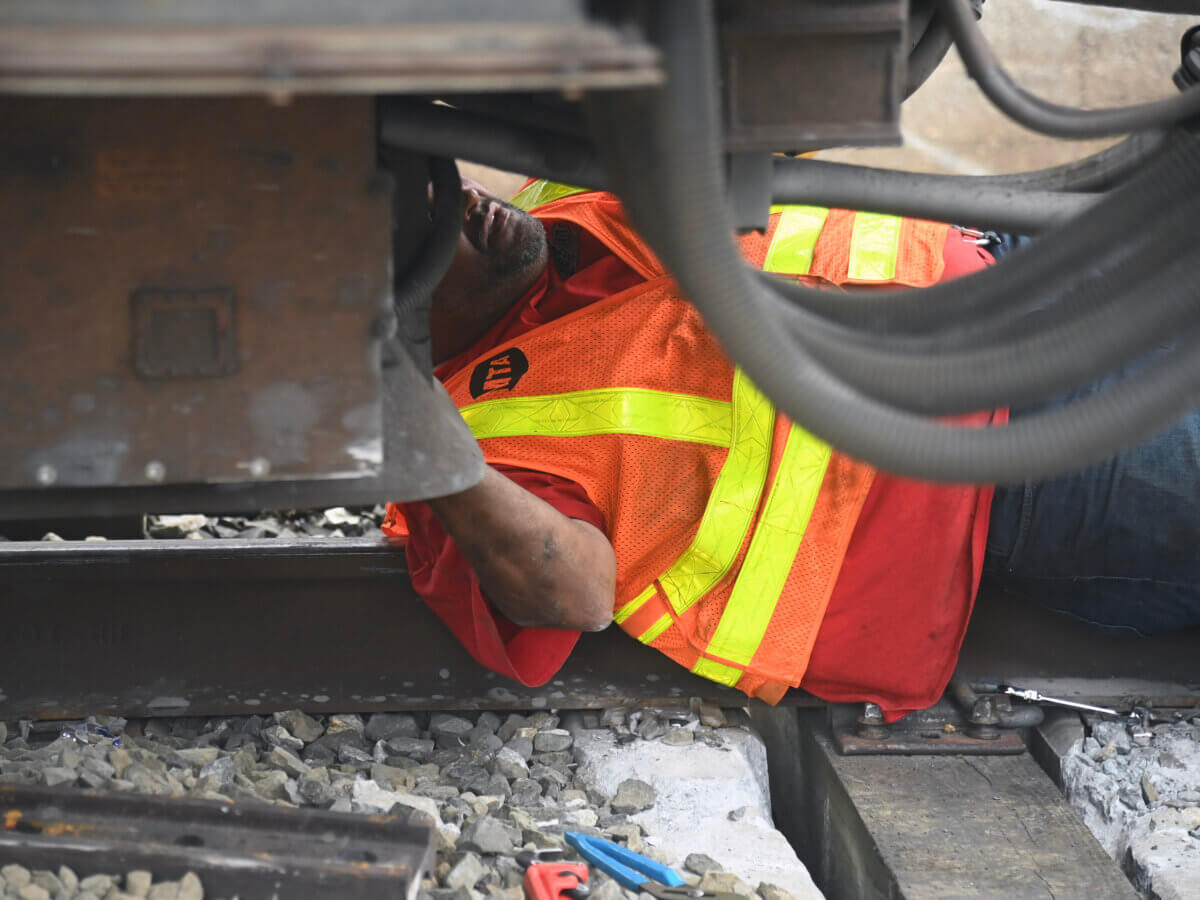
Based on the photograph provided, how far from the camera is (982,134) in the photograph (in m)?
6.98

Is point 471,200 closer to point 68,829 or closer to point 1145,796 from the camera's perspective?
point 68,829

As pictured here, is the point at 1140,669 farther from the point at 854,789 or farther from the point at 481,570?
the point at 481,570

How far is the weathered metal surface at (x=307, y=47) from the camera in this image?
87 cm

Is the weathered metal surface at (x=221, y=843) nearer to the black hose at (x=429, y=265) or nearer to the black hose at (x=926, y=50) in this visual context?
the black hose at (x=429, y=265)

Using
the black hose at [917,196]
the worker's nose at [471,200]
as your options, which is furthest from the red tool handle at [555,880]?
the worker's nose at [471,200]

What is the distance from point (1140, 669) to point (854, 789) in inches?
33.9

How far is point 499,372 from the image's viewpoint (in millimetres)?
2643

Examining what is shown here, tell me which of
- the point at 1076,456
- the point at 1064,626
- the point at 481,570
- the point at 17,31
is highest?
the point at 17,31

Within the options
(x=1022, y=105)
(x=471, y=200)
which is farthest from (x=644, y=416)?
(x=1022, y=105)

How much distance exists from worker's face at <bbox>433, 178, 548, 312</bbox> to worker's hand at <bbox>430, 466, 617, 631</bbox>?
0.70 m

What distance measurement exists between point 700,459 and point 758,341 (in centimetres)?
130

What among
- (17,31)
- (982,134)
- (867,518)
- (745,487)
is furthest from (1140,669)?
(982,134)

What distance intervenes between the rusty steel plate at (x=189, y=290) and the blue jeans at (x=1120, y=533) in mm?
1721

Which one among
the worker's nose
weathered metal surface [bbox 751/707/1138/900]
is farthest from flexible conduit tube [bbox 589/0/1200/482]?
the worker's nose
